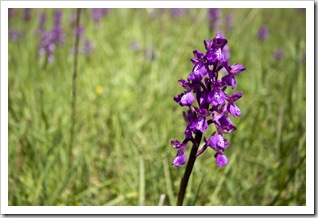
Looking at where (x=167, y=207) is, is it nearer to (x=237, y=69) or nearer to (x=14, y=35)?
(x=237, y=69)

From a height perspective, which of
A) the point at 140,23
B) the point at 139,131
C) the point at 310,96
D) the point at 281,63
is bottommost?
the point at 139,131

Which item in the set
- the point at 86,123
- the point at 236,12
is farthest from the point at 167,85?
the point at 236,12

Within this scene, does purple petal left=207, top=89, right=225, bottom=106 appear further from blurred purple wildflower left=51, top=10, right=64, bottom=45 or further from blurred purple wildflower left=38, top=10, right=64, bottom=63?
blurred purple wildflower left=51, top=10, right=64, bottom=45

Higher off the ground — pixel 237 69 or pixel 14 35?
pixel 14 35

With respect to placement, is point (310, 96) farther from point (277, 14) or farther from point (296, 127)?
point (277, 14)

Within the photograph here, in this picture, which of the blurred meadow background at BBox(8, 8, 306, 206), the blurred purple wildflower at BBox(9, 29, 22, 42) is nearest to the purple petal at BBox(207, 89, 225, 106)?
the blurred meadow background at BBox(8, 8, 306, 206)

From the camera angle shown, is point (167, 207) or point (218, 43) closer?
point (218, 43)

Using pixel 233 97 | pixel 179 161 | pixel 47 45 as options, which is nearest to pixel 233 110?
pixel 233 97

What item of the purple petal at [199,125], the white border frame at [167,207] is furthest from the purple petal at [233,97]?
the white border frame at [167,207]
